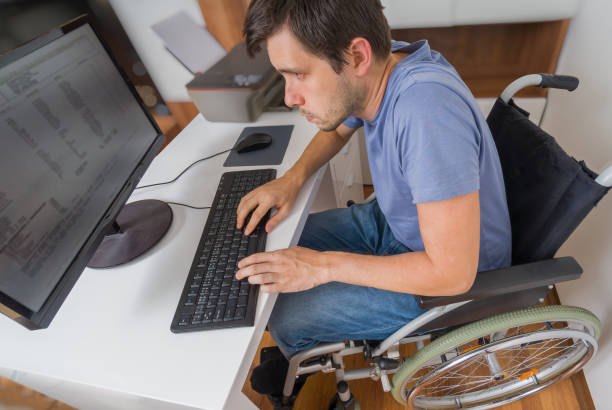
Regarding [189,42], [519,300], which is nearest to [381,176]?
[519,300]

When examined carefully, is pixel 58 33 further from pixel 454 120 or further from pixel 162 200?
pixel 454 120

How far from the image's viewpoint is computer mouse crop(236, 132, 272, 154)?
1060mm

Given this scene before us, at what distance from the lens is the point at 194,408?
53 centimetres

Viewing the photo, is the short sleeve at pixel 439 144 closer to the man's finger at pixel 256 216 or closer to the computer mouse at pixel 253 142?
the man's finger at pixel 256 216

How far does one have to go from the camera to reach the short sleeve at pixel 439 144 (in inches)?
21.7

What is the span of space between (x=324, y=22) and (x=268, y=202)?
40 cm

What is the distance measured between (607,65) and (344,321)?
41.0 inches

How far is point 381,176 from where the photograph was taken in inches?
32.9

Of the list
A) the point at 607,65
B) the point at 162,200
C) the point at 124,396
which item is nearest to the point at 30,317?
the point at 124,396

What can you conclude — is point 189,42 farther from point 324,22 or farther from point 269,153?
point 324,22

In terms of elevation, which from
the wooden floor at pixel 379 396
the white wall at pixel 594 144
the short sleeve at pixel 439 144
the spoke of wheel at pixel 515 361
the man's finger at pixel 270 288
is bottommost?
the wooden floor at pixel 379 396

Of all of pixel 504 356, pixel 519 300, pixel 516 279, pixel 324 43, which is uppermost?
pixel 324 43

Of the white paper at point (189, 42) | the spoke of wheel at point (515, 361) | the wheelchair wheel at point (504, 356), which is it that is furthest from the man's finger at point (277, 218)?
the white paper at point (189, 42)

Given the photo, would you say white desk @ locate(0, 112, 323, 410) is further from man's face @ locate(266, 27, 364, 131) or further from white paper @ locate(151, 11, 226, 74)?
white paper @ locate(151, 11, 226, 74)
